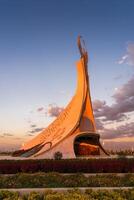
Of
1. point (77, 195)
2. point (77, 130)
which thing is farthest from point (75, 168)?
point (77, 130)

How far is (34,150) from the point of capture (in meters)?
25.9

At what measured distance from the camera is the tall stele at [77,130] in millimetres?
24531

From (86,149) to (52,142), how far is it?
3.33 metres

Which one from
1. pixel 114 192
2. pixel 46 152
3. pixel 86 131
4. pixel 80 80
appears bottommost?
pixel 114 192

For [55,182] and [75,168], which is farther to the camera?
[75,168]

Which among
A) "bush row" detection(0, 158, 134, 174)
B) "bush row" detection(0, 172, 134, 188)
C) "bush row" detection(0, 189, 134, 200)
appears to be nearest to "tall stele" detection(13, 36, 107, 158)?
"bush row" detection(0, 158, 134, 174)

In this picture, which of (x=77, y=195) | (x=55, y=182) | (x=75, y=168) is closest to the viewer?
(x=77, y=195)

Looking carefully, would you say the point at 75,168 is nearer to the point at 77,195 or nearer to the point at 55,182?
the point at 55,182

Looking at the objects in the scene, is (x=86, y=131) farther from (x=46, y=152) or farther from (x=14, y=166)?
(x=14, y=166)

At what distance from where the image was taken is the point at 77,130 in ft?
83.5

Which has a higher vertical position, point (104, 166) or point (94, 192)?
point (104, 166)

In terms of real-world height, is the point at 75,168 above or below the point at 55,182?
above

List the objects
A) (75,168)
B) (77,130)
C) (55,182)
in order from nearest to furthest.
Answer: (55,182) < (75,168) < (77,130)

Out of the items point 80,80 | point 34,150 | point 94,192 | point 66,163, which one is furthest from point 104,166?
point 80,80
